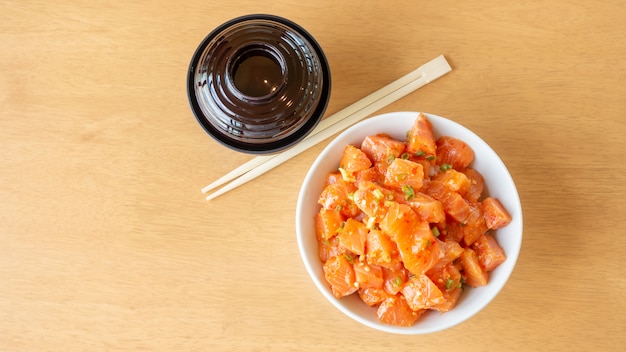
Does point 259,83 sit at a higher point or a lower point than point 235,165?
higher

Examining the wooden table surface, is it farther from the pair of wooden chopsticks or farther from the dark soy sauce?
the dark soy sauce

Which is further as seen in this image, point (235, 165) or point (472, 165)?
point (235, 165)

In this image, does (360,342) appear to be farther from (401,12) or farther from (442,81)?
(401,12)

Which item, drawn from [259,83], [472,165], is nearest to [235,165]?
[259,83]

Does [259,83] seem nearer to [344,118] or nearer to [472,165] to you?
[344,118]

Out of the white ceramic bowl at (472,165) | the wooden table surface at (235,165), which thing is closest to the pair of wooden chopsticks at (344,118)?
the wooden table surface at (235,165)

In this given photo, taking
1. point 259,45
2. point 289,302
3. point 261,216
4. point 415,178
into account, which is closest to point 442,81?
point 415,178
